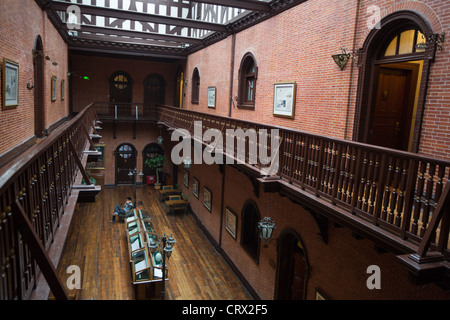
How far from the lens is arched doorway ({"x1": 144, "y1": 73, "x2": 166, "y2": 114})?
23.7m

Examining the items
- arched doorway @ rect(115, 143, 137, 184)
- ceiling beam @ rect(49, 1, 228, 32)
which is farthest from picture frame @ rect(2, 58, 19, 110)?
arched doorway @ rect(115, 143, 137, 184)

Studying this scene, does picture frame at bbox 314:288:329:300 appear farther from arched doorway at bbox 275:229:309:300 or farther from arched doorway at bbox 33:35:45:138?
arched doorway at bbox 33:35:45:138

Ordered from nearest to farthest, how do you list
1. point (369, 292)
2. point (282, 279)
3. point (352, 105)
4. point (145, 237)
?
point (369, 292)
point (352, 105)
point (282, 279)
point (145, 237)

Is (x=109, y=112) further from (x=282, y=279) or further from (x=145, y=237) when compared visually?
(x=282, y=279)

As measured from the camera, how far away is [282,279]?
9.09 m

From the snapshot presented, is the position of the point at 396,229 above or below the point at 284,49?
below

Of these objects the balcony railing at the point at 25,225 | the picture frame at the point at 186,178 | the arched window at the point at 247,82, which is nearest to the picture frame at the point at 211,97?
the arched window at the point at 247,82

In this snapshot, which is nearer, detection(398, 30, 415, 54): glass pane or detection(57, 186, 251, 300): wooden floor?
detection(398, 30, 415, 54): glass pane

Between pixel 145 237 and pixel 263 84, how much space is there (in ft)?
23.1

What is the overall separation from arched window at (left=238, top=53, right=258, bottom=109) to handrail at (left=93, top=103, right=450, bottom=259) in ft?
17.0

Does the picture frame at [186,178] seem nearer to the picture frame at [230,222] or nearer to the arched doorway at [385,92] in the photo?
the picture frame at [230,222]

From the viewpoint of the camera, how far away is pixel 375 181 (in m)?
4.51

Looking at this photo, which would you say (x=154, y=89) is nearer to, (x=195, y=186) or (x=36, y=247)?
(x=195, y=186)

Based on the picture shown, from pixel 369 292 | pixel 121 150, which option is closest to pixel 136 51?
pixel 121 150
